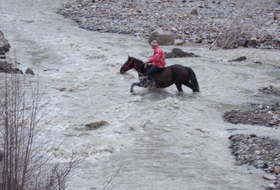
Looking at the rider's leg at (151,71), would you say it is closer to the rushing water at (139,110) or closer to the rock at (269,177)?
the rushing water at (139,110)

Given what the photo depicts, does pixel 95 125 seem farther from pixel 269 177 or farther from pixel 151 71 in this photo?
pixel 269 177

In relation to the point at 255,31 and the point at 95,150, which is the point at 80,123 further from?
the point at 255,31

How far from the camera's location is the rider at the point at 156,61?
941cm

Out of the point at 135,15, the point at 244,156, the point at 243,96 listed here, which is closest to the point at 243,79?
the point at 243,96

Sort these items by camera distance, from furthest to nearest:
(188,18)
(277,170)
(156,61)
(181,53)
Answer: (188,18) < (181,53) < (156,61) < (277,170)

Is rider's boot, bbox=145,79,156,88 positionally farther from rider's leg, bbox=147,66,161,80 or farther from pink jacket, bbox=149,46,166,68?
pink jacket, bbox=149,46,166,68

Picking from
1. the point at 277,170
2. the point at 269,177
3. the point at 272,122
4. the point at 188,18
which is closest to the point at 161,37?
the point at 188,18

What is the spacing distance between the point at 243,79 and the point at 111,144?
22.3ft

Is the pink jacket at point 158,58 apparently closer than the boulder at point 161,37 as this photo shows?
Yes

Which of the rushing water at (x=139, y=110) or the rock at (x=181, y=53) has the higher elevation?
the rock at (x=181, y=53)

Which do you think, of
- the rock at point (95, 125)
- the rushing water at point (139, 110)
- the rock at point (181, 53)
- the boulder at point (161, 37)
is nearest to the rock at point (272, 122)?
the rushing water at point (139, 110)

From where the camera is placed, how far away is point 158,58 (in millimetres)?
9469

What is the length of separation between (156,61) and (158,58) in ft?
0.44

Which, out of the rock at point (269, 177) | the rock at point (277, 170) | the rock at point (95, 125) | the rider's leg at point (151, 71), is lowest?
the rock at point (95, 125)
